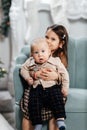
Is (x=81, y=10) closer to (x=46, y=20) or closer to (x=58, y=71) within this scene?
(x=46, y=20)

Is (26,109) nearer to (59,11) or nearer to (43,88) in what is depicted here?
(43,88)

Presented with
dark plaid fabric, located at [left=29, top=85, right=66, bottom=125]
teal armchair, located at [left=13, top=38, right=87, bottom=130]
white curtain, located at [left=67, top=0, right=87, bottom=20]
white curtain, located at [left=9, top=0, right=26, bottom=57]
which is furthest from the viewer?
white curtain, located at [left=9, top=0, right=26, bottom=57]

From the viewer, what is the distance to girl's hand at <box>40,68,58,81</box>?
5.24ft

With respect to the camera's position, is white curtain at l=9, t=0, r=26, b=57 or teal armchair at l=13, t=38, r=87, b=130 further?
white curtain at l=9, t=0, r=26, b=57

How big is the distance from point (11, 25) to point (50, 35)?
1.05m

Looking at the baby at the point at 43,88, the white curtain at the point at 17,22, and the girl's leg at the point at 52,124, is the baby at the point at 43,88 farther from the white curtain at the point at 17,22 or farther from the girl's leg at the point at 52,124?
Result: the white curtain at the point at 17,22

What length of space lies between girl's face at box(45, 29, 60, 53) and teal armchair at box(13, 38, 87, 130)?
209 mm

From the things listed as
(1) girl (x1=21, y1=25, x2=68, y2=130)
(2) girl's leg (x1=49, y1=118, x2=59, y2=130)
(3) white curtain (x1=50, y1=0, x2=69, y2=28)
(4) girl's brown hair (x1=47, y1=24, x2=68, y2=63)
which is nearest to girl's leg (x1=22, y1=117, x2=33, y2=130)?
(1) girl (x1=21, y1=25, x2=68, y2=130)

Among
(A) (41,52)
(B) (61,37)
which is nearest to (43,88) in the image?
(A) (41,52)

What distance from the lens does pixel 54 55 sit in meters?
1.68

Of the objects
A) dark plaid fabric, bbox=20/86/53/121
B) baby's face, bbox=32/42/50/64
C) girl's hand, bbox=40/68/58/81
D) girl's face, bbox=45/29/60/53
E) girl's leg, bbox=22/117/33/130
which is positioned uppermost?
girl's face, bbox=45/29/60/53

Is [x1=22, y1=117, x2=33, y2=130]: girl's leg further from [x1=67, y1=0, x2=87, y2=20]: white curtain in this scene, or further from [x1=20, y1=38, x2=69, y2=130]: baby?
[x1=67, y1=0, x2=87, y2=20]: white curtain

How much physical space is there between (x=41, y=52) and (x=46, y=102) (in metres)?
0.26

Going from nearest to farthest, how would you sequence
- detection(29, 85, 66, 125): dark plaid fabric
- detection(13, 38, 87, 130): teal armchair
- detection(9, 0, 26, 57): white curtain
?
1. detection(29, 85, 66, 125): dark plaid fabric
2. detection(13, 38, 87, 130): teal armchair
3. detection(9, 0, 26, 57): white curtain
